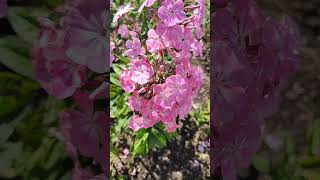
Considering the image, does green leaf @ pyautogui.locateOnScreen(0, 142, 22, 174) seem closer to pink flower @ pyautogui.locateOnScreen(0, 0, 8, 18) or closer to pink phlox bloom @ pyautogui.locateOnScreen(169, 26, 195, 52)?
pink flower @ pyautogui.locateOnScreen(0, 0, 8, 18)

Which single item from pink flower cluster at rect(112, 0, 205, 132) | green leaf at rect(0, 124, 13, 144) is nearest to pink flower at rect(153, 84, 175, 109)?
pink flower cluster at rect(112, 0, 205, 132)

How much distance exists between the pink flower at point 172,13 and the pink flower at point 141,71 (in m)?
0.14

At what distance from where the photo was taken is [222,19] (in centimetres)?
150

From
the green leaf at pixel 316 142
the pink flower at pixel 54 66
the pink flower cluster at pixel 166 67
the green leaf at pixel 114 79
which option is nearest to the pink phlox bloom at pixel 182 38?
the pink flower cluster at pixel 166 67

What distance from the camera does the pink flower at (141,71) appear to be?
61.9 inches

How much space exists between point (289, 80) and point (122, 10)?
53 centimetres

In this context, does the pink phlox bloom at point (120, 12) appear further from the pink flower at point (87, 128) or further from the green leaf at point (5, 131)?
the green leaf at point (5, 131)

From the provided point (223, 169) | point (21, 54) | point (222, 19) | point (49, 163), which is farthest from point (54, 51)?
point (223, 169)

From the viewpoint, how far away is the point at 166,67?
1624mm

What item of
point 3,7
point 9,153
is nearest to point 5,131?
point 9,153

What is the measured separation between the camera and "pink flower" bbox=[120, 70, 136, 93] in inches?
62.8

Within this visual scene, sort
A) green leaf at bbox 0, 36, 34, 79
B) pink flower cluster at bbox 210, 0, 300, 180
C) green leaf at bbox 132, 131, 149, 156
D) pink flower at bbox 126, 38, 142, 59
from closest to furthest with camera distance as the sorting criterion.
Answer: green leaf at bbox 0, 36, 34, 79 → pink flower cluster at bbox 210, 0, 300, 180 → pink flower at bbox 126, 38, 142, 59 → green leaf at bbox 132, 131, 149, 156

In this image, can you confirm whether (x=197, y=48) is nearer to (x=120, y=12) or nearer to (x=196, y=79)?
(x=196, y=79)

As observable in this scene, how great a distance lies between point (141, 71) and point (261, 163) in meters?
0.44
